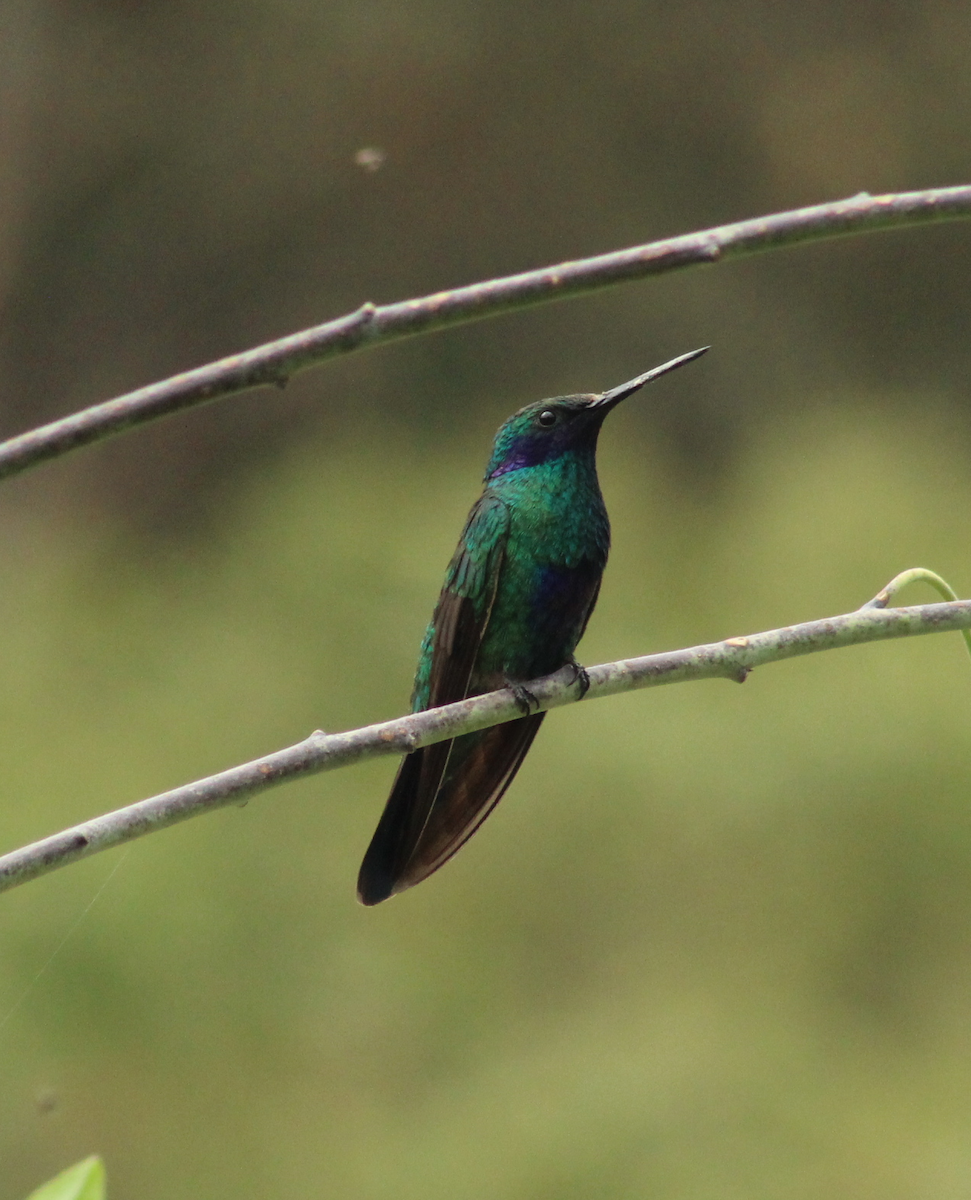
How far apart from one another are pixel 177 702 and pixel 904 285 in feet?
8.71

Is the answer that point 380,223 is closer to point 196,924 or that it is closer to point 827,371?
point 827,371

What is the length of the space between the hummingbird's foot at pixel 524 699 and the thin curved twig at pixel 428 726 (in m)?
0.04

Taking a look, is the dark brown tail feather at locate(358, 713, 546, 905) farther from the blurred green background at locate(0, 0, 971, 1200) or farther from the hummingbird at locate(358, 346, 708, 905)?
the blurred green background at locate(0, 0, 971, 1200)

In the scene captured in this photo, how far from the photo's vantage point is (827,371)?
4.26 metres

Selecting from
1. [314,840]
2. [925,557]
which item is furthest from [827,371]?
[314,840]

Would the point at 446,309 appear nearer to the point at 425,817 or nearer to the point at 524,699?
the point at 524,699

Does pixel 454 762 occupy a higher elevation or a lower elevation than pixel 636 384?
lower

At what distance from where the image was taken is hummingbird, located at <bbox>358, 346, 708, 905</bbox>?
5.30 feet

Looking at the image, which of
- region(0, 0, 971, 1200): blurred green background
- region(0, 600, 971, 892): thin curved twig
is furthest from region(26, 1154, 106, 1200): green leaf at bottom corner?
region(0, 0, 971, 1200): blurred green background

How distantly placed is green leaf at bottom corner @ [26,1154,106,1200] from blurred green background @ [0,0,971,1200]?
6.91ft

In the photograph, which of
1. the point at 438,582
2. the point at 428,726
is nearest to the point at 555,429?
the point at 428,726

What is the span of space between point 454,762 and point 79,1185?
0.82 m

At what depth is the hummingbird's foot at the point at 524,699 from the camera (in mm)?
1531

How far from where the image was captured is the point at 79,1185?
1039 millimetres
